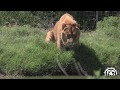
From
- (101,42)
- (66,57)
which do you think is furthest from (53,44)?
(101,42)

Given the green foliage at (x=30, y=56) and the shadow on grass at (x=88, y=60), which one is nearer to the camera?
the green foliage at (x=30, y=56)

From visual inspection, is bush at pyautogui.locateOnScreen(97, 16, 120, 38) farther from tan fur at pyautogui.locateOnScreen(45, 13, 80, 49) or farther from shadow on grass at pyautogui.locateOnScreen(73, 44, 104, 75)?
tan fur at pyautogui.locateOnScreen(45, 13, 80, 49)

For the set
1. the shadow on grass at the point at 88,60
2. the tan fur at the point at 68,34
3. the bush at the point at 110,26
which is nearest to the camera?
the tan fur at the point at 68,34

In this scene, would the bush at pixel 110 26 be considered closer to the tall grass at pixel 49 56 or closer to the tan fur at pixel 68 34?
the tall grass at pixel 49 56

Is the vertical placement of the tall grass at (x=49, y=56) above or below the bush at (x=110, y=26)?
below

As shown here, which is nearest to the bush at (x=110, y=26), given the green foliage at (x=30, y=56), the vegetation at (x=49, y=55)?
the vegetation at (x=49, y=55)

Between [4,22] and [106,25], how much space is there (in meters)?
A: 2.94

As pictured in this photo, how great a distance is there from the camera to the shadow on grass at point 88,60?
8.84 meters

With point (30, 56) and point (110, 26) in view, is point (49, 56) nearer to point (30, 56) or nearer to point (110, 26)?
point (30, 56)

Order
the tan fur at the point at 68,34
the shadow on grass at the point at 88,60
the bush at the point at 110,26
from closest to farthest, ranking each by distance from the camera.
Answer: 1. the tan fur at the point at 68,34
2. the shadow on grass at the point at 88,60
3. the bush at the point at 110,26
